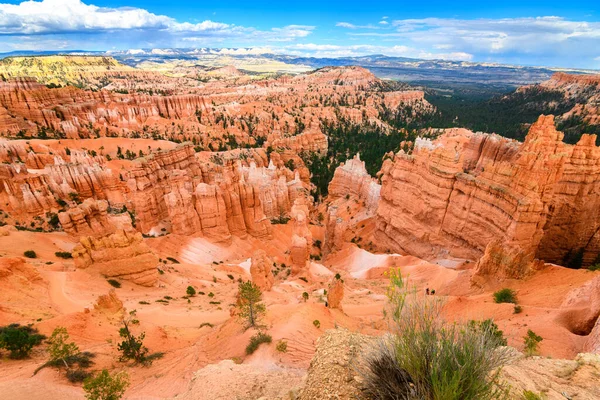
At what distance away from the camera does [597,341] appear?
977cm

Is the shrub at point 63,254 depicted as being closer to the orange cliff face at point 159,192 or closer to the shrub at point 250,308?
the orange cliff face at point 159,192

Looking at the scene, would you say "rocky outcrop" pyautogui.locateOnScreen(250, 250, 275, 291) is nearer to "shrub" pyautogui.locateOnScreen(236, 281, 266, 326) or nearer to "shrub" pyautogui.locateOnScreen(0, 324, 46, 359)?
"shrub" pyautogui.locateOnScreen(236, 281, 266, 326)

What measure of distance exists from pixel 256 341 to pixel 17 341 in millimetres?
8527

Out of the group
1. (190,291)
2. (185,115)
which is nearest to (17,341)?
(190,291)

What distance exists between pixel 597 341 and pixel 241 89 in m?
144

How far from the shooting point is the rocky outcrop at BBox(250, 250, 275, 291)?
21.7m

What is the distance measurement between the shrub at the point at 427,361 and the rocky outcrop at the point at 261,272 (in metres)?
16.8

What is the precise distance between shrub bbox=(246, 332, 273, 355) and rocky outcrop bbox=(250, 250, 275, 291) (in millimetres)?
8687

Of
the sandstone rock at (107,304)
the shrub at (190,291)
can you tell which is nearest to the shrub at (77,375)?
the sandstone rock at (107,304)

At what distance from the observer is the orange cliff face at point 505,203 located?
70.2 feet

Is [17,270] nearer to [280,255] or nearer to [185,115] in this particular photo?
[280,255]

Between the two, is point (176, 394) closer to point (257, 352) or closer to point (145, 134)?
point (257, 352)

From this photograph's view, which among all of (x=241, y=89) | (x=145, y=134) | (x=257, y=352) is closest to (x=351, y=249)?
(x=257, y=352)

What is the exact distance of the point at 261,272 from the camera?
2191cm
